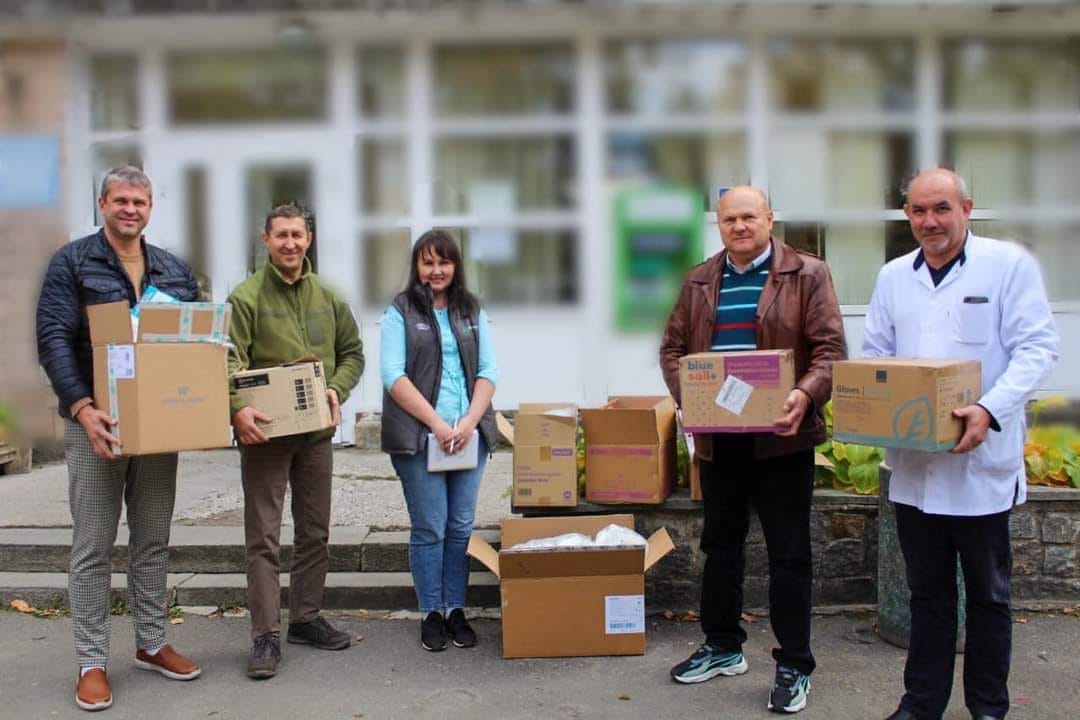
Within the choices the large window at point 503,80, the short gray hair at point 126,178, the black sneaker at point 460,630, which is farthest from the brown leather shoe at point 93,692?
the large window at point 503,80

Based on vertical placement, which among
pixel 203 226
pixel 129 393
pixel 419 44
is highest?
pixel 419 44

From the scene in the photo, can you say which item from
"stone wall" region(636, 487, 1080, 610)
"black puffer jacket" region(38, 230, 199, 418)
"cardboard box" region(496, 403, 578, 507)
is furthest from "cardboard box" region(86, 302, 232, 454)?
"stone wall" region(636, 487, 1080, 610)

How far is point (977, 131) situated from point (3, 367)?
27.5 ft

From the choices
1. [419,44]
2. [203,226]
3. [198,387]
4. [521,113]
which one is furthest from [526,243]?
→ [198,387]

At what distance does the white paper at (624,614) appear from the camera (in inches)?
171

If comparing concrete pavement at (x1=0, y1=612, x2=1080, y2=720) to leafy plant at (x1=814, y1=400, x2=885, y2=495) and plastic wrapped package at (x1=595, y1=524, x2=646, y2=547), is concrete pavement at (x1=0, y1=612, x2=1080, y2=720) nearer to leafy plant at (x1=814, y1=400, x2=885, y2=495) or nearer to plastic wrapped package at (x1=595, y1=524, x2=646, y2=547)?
plastic wrapped package at (x1=595, y1=524, x2=646, y2=547)

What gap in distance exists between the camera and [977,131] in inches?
338

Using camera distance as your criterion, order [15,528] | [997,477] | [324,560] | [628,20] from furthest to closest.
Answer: [628,20], [15,528], [324,560], [997,477]

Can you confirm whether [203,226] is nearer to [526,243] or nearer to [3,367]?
[3,367]

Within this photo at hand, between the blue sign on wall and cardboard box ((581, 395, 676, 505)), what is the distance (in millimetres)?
5740

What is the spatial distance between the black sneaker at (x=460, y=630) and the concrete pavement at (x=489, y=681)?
5 centimetres

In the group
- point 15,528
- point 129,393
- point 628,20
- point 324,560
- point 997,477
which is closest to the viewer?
point 997,477

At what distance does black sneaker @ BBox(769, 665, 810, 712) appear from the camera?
3.78 m

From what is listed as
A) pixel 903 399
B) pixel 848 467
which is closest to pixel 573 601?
pixel 848 467
